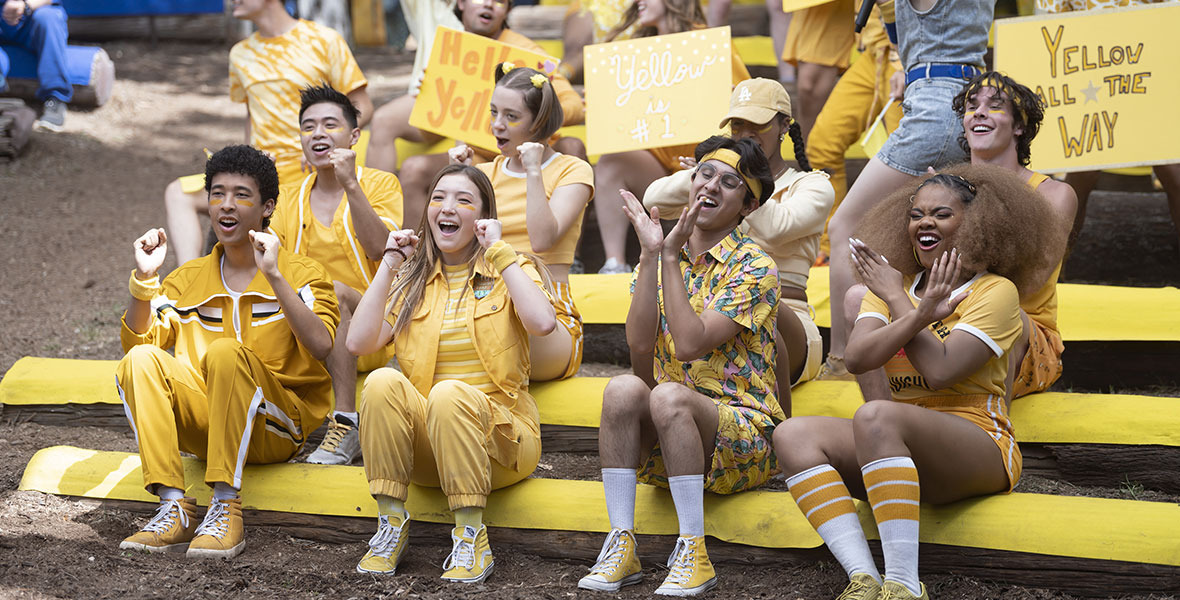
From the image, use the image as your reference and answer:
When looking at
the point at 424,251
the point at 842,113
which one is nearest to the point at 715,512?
the point at 424,251

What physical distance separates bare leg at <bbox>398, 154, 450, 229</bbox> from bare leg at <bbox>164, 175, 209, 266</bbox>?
0.89 metres

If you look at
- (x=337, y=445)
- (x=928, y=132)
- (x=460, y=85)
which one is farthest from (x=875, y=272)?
(x=460, y=85)

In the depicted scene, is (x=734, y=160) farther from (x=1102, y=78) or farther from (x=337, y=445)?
(x=337, y=445)

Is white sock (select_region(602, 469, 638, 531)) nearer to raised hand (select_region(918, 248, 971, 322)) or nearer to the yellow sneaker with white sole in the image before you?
the yellow sneaker with white sole

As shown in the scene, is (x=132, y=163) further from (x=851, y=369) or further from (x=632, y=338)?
(x=851, y=369)

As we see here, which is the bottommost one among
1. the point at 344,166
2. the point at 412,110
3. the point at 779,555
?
the point at 779,555

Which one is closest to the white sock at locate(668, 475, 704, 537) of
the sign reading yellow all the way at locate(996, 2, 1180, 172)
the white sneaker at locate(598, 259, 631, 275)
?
the sign reading yellow all the way at locate(996, 2, 1180, 172)

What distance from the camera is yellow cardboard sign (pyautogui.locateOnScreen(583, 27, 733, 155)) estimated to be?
479 cm

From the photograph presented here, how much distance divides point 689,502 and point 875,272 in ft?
2.56

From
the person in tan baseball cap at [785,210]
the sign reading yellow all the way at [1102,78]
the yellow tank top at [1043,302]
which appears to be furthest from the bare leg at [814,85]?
the yellow tank top at [1043,302]

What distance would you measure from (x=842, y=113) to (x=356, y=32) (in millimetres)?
7412

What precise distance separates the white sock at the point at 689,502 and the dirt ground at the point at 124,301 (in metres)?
0.21

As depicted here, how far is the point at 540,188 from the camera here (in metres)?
4.07

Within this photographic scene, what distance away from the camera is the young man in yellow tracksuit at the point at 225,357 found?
364 cm
